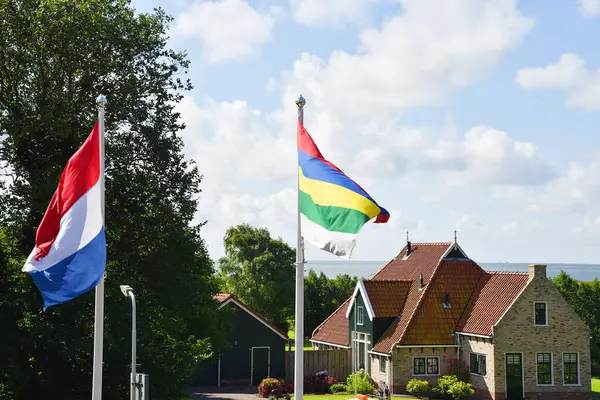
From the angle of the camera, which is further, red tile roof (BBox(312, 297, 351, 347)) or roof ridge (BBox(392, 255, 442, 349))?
red tile roof (BBox(312, 297, 351, 347))

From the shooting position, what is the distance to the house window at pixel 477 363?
44909mm

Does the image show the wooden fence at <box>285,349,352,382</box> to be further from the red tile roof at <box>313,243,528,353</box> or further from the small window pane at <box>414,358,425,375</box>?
the small window pane at <box>414,358,425,375</box>

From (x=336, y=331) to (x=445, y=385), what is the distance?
11392mm

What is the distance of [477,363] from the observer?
45.4 m

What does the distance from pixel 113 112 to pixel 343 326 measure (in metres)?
25.7

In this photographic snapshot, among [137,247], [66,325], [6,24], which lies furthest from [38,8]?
[66,325]

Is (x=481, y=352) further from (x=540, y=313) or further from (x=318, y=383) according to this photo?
(x=318, y=383)

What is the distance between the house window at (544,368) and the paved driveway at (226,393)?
14.9m

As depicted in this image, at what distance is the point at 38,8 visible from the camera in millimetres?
31250

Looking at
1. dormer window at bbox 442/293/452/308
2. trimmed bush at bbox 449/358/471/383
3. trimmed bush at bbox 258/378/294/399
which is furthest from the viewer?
dormer window at bbox 442/293/452/308

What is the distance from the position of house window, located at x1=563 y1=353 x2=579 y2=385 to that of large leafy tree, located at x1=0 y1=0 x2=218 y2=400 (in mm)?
21583

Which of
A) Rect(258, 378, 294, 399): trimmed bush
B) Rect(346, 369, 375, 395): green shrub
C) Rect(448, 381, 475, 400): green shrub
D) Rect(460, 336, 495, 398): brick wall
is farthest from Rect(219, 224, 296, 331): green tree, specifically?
Rect(448, 381, 475, 400): green shrub

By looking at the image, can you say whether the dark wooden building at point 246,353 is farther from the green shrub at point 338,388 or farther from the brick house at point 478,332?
the brick house at point 478,332

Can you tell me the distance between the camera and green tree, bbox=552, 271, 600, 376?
2085 inches
